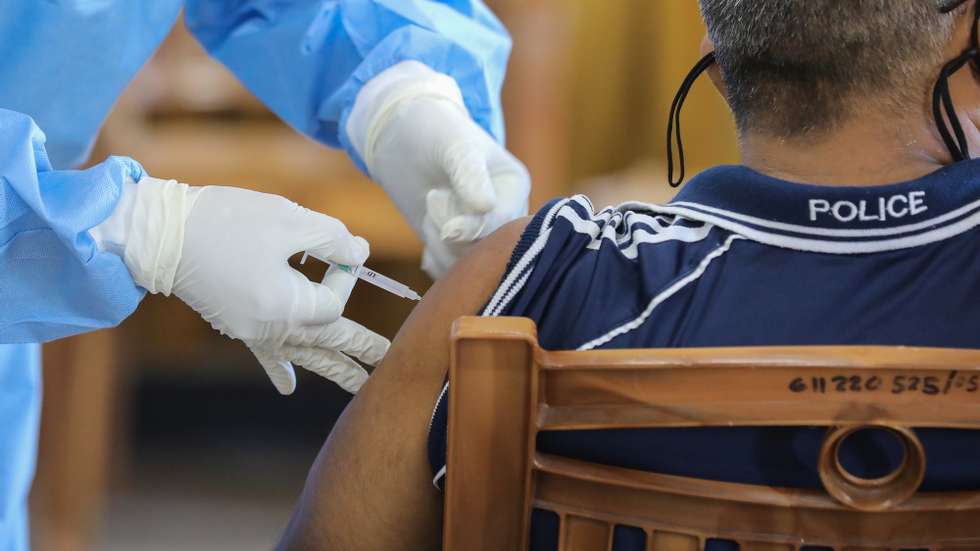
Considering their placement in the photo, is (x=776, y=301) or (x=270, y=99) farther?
(x=270, y=99)

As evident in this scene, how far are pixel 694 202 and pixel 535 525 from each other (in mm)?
305

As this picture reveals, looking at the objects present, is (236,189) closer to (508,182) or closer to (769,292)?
(508,182)

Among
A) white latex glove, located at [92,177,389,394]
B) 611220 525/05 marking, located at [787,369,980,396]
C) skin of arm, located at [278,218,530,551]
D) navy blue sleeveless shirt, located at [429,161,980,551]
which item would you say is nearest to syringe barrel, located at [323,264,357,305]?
white latex glove, located at [92,177,389,394]

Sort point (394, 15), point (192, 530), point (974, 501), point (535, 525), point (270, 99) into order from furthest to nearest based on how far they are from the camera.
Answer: point (192, 530)
point (270, 99)
point (394, 15)
point (535, 525)
point (974, 501)

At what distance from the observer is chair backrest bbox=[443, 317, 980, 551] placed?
688mm

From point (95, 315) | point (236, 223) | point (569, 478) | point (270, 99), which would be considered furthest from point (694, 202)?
point (270, 99)

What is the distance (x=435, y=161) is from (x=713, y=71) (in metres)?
0.41

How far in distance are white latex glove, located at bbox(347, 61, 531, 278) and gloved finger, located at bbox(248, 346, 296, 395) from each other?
0.25 m

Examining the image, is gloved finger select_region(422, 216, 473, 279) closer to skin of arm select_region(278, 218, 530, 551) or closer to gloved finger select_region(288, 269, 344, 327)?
gloved finger select_region(288, 269, 344, 327)

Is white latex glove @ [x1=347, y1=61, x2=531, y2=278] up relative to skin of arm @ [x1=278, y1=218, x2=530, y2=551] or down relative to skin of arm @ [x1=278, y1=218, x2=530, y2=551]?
up

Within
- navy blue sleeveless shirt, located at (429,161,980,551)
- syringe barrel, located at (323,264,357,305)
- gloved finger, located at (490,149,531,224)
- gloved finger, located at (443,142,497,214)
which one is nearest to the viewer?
navy blue sleeveless shirt, located at (429,161,980,551)

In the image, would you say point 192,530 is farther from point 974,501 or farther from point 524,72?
point 974,501

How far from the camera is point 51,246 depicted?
103 centimetres

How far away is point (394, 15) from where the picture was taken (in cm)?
150
